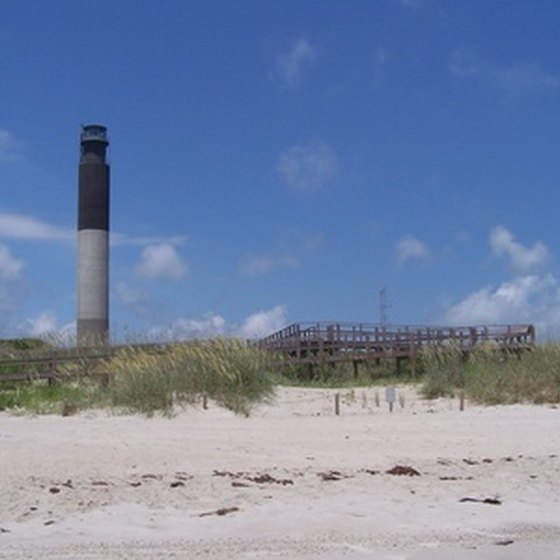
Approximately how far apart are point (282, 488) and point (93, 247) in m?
33.4

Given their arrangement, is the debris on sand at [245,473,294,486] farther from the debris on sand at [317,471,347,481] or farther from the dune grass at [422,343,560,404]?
the dune grass at [422,343,560,404]

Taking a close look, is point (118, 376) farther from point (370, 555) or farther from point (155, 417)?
point (370, 555)

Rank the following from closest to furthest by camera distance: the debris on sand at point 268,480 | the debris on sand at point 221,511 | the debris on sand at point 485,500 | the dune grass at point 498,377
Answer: the debris on sand at point 221,511
the debris on sand at point 485,500
the debris on sand at point 268,480
the dune grass at point 498,377

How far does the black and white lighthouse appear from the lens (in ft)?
132

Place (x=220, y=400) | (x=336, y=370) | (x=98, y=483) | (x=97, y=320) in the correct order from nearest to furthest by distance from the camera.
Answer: (x=98, y=483)
(x=220, y=400)
(x=336, y=370)
(x=97, y=320)

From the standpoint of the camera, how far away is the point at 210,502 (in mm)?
7789

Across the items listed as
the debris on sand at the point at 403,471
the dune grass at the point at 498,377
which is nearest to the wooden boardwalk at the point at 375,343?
the dune grass at the point at 498,377

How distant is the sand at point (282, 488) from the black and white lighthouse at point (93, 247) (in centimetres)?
2621

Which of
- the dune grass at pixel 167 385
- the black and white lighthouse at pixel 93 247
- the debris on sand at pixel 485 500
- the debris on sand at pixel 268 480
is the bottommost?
the debris on sand at pixel 485 500

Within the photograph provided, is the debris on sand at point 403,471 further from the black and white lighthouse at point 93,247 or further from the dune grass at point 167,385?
the black and white lighthouse at point 93,247

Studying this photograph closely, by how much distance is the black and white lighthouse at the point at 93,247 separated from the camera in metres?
40.2

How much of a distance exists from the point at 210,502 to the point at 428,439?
197 inches

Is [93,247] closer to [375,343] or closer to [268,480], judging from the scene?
[375,343]

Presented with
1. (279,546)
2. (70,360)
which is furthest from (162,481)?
(70,360)
